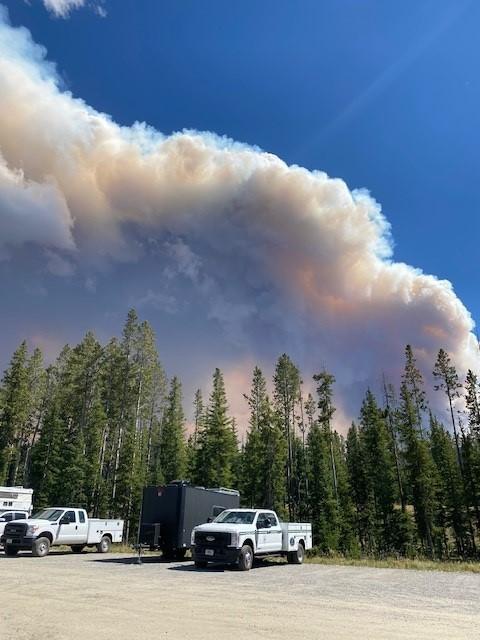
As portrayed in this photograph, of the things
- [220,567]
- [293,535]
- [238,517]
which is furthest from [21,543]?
[293,535]

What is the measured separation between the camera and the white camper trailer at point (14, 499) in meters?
30.0

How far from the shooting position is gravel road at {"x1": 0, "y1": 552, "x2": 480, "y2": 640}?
789 cm

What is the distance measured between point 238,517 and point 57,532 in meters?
9.94

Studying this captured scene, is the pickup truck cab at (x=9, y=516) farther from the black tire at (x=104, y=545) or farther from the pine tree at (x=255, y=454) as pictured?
the pine tree at (x=255, y=454)

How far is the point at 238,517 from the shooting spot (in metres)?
19.7

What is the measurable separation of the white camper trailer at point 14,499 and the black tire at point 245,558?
18.1 meters

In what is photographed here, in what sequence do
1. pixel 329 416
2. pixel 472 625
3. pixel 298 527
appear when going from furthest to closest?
pixel 329 416 < pixel 298 527 < pixel 472 625

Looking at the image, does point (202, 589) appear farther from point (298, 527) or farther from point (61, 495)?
point (61, 495)

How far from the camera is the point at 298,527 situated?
22.3m

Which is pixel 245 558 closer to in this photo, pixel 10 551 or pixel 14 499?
pixel 10 551

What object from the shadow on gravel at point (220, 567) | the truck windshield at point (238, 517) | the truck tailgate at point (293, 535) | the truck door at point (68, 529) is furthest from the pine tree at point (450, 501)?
the truck door at point (68, 529)

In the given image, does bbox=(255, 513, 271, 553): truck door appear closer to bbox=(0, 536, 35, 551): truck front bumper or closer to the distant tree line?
bbox=(0, 536, 35, 551): truck front bumper

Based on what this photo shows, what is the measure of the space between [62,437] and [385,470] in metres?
35.9

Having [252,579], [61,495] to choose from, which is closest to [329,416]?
[61,495]
